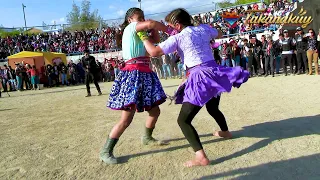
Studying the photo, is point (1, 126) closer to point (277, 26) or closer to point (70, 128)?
point (70, 128)

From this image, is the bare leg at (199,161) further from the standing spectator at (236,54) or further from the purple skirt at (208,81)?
the standing spectator at (236,54)

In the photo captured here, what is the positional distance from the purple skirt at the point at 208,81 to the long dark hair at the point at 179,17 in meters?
0.50

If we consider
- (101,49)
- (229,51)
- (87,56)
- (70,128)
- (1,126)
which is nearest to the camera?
(70,128)

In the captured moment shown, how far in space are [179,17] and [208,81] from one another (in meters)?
0.76

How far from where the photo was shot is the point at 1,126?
5.95m

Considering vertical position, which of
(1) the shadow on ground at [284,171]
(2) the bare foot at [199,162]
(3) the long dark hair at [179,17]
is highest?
(3) the long dark hair at [179,17]

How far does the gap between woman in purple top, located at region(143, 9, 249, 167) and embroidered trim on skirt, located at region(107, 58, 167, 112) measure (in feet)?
1.33

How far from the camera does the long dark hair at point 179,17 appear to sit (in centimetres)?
321

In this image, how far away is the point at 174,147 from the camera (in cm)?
384

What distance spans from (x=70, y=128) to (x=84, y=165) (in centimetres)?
202

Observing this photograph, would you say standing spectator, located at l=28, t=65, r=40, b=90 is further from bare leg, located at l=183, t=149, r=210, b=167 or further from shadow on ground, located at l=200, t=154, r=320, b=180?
shadow on ground, located at l=200, t=154, r=320, b=180

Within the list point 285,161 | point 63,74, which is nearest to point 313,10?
point 63,74

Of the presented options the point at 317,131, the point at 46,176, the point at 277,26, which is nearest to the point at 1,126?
the point at 46,176

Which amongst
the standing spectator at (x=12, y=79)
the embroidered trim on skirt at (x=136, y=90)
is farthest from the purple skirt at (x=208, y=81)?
the standing spectator at (x=12, y=79)
